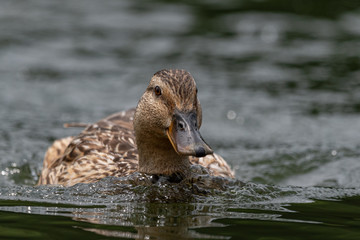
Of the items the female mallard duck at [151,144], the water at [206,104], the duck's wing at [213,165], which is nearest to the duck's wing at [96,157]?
the female mallard duck at [151,144]

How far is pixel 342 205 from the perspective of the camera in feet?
25.3

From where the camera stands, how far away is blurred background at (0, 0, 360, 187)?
1122 cm

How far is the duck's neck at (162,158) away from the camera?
7.77 metres

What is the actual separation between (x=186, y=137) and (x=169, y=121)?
42 cm

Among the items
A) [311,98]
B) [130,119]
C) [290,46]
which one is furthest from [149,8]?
[130,119]

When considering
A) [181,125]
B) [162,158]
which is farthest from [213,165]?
[181,125]

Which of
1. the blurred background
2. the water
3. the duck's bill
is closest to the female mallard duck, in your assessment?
the duck's bill

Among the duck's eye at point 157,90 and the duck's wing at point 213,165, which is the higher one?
the duck's eye at point 157,90

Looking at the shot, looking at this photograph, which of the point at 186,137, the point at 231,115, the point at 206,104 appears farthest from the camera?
the point at 206,104

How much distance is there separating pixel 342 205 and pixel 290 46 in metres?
9.91

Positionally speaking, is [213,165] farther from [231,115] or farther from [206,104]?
[206,104]

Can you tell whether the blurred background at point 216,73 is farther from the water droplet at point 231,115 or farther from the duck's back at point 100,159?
the duck's back at point 100,159

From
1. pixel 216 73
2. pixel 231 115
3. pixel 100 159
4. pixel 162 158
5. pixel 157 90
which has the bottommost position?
pixel 162 158

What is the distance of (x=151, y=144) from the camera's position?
7.82 meters
